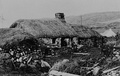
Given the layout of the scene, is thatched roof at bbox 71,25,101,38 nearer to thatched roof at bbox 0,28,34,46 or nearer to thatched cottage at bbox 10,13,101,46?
thatched cottage at bbox 10,13,101,46

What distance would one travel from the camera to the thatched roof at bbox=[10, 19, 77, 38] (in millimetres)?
23047

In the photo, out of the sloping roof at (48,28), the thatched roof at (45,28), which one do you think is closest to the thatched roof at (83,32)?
the sloping roof at (48,28)

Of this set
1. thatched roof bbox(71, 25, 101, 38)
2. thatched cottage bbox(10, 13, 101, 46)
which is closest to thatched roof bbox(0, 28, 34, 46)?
thatched cottage bbox(10, 13, 101, 46)

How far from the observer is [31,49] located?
19438mm

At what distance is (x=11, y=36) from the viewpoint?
20.0 metres

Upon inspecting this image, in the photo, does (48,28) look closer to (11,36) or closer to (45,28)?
(45,28)

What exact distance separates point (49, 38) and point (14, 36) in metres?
5.11

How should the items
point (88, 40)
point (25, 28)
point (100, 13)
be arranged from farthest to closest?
point (100, 13) < point (88, 40) < point (25, 28)

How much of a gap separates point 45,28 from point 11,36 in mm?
5090

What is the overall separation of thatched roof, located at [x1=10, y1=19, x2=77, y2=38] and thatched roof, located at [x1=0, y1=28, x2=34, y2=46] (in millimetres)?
1749

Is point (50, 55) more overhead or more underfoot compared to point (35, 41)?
more underfoot

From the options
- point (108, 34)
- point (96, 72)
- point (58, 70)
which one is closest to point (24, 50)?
point (58, 70)

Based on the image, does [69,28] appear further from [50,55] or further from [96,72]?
[96,72]

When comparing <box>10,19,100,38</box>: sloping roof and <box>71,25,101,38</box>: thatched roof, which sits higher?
<box>10,19,100,38</box>: sloping roof
